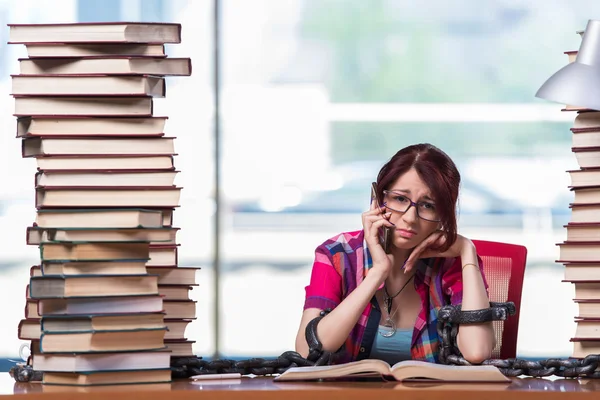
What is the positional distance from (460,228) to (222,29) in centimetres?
199

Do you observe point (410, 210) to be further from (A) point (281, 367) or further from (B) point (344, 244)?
(A) point (281, 367)

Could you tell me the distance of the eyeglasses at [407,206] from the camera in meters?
2.33

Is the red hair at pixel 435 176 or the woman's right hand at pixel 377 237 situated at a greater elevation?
the red hair at pixel 435 176

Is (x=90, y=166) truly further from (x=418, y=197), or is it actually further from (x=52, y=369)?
(x=418, y=197)

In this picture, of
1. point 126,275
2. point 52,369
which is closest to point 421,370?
point 126,275

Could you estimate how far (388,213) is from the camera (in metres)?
2.34

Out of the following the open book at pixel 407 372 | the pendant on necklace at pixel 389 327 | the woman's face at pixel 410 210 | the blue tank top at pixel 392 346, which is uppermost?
the woman's face at pixel 410 210

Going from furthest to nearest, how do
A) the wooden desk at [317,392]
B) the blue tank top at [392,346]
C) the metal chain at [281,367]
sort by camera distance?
the blue tank top at [392,346] → the metal chain at [281,367] → the wooden desk at [317,392]

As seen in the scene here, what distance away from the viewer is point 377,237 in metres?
2.37

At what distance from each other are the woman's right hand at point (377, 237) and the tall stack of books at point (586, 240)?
479 mm

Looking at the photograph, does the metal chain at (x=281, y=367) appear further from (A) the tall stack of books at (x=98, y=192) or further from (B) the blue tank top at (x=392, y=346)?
(B) the blue tank top at (x=392, y=346)

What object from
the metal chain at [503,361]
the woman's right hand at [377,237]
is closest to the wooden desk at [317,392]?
the metal chain at [503,361]

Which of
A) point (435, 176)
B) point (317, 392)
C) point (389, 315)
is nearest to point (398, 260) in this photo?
point (389, 315)

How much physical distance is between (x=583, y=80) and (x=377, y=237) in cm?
64
